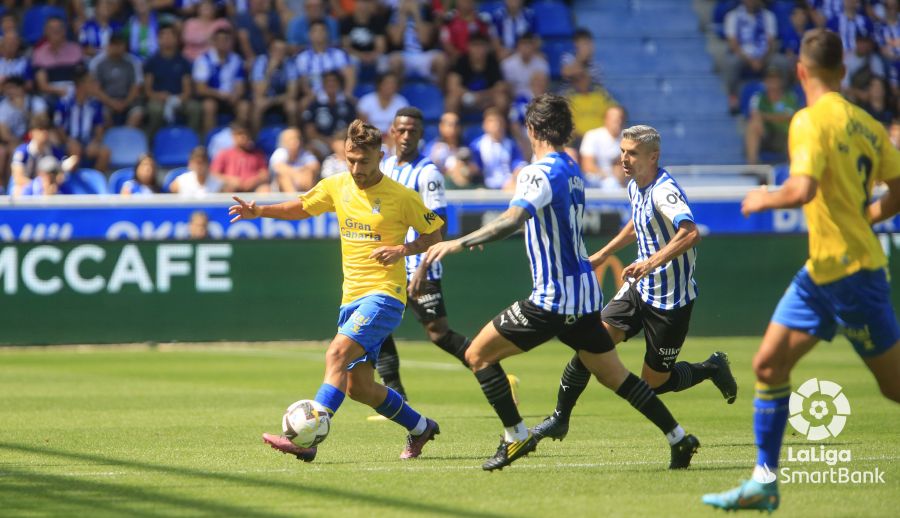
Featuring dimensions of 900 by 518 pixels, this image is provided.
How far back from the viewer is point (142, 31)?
21.7 meters

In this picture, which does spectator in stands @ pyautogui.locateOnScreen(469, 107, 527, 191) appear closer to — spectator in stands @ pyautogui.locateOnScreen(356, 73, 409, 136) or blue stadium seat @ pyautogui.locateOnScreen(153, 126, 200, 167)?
spectator in stands @ pyautogui.locateOnScreen(356, 73, 409, 136)

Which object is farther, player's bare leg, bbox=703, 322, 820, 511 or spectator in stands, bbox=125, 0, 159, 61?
spectator in stands, bbox=125, 0, 159, 61

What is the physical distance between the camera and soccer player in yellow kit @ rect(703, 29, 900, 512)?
649 cm

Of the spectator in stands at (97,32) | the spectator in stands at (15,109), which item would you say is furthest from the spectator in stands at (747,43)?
the spectator in stands at (15,109)

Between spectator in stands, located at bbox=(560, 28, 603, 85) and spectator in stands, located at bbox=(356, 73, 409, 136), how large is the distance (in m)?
3.09

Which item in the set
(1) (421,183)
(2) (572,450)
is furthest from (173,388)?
(2) (572,450)

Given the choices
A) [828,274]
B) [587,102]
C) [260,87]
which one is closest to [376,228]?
[828,274]

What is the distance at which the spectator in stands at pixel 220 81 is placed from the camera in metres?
21.2

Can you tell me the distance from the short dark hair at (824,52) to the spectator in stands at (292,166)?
13.2 meters

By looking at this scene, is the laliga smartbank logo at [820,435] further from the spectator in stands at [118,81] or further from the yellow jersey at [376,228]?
the spectator in stands at [118,81]

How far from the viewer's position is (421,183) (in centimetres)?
1088

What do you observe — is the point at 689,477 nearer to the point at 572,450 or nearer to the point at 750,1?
the point at 572,450

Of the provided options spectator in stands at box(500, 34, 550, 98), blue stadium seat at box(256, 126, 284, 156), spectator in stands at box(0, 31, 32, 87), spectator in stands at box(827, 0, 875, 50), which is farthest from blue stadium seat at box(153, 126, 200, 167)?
spectator in stands at box(827, 0, 875, 50)

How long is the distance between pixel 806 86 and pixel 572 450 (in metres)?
3.41
